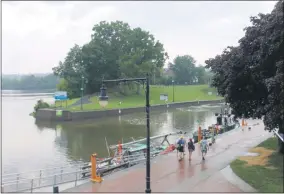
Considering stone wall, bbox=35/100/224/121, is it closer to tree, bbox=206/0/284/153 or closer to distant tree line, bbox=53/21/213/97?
distant tree line, bbox=53/21/213/97

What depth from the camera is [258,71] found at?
50.8 feet

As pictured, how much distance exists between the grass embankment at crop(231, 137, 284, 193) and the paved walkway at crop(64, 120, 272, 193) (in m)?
0.42

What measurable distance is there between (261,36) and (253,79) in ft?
6.48

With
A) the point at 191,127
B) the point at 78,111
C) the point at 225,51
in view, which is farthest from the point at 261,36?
the point at 78,111

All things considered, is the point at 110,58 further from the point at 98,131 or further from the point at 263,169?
the point at 263,169

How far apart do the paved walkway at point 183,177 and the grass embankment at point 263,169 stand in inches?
16.7

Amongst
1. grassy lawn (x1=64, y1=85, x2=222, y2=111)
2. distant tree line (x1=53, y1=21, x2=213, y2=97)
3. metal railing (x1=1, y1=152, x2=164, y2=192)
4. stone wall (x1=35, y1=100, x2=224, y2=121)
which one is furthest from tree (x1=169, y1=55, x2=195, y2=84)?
metal railing (x1=1, y1=152, x2=164, y2=192)

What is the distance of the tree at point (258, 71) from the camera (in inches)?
510

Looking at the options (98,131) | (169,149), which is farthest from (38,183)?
(98,131)

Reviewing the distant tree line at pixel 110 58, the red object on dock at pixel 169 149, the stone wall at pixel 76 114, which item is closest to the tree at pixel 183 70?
the distant tree line at pixel 110 58

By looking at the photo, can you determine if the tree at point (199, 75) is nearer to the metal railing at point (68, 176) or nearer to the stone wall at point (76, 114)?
the stone wall at point (76, 114)

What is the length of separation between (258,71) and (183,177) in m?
5.68

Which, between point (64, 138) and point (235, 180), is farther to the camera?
point (64, 138)

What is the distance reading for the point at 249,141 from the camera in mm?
25312
